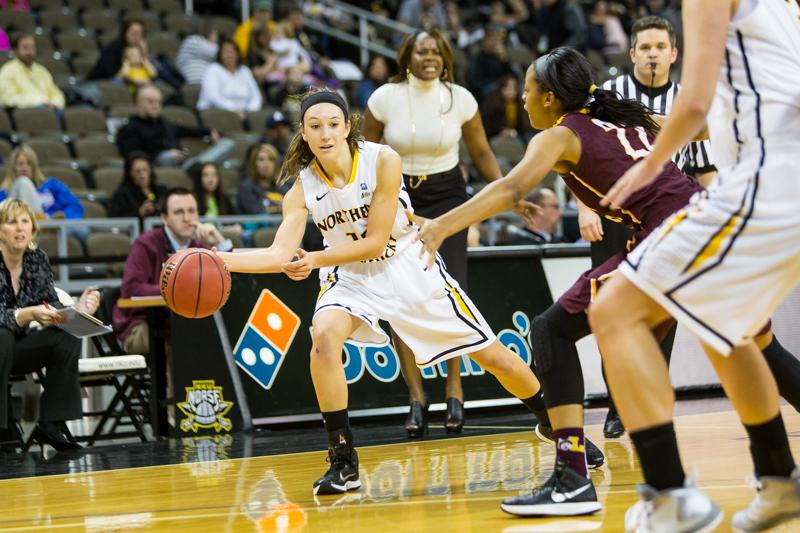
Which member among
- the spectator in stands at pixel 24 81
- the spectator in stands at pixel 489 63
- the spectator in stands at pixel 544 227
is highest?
the spectator in stands at pixel 489 63

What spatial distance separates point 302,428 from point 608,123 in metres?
3.68

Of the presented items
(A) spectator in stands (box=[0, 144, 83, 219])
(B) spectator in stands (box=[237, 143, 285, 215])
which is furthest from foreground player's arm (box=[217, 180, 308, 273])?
(B) spectator in stands (box=[237, 143, 285, 215])

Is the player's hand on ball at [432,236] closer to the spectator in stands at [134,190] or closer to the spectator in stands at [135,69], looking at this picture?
the spectator in stands at [134,190]

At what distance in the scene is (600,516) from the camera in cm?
358

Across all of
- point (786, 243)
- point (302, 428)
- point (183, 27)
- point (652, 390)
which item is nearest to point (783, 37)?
point (786, 243)

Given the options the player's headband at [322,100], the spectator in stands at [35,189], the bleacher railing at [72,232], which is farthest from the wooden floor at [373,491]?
the spectator in stands at [35,189]

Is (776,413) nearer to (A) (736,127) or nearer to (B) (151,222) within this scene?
(A) (736,127)

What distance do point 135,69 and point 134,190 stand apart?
302cm

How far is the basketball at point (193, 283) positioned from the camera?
448 cm

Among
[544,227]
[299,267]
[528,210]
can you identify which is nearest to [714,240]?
[528,210]

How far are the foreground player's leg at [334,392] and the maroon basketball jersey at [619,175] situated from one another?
1.10m

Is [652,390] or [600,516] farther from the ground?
[652,390]

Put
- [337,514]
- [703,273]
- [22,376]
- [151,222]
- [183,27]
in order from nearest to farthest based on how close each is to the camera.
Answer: [703,273] → [337,514] → [22,376] → [151,222] → [183,27]

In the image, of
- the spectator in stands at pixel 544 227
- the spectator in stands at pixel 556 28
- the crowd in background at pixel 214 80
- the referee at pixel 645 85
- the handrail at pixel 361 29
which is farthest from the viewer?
the spectator in stands at pixel 556 28
